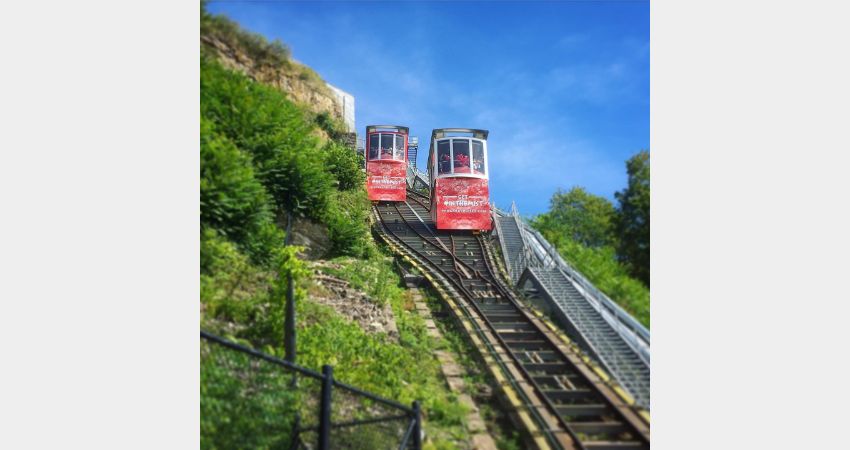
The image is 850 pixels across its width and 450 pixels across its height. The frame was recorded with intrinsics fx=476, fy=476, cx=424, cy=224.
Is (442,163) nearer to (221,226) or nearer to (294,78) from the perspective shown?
(294,78)

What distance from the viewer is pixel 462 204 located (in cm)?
1283

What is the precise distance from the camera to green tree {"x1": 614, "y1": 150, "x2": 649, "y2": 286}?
139 inches

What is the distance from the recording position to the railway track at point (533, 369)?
3494 millimetres

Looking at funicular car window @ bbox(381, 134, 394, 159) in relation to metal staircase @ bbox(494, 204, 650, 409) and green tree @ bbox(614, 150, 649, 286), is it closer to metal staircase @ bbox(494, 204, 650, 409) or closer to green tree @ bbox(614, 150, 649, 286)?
metal staircase @ bbox(494, 204, 650, 409)

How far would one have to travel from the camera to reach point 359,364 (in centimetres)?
544

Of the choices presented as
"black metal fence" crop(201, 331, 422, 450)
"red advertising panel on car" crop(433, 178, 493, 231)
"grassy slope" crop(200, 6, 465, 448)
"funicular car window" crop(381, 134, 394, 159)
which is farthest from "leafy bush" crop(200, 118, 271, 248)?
"funicular car window" crop(381, 134, 394, 159)

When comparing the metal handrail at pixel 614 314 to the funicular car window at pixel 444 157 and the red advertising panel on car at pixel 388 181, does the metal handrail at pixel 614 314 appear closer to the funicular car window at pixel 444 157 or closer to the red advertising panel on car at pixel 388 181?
the funicular car window at pixel 444 157

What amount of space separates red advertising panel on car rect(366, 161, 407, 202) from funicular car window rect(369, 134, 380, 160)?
29 cm

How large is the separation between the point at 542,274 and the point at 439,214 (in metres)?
6.93

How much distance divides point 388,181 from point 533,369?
12.6m

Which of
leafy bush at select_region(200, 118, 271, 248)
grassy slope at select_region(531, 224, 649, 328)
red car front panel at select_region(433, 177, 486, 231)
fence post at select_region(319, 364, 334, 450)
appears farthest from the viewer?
red car front panel at select_region(433, 177, 486, 231)

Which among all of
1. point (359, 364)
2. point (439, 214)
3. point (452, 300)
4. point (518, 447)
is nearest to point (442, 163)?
point (439, 214)

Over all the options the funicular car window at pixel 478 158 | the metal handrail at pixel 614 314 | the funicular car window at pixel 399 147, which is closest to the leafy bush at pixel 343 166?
the funicular car window at pixel 478 158

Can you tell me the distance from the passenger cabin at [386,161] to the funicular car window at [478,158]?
4861mm
